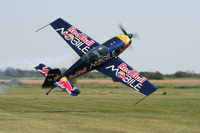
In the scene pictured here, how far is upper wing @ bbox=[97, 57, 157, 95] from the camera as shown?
81.9 ft

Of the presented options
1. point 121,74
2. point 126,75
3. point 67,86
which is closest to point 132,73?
point 126,75

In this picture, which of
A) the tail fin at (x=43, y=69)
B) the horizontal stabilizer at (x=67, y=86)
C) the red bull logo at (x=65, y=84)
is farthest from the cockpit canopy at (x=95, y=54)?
the red bull logo at (x=65, y=84)

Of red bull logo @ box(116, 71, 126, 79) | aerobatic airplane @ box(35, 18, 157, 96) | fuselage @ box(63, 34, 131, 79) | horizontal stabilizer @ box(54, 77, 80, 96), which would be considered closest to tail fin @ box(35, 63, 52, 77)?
aerobatic airplane @ box(35, 18, 157, 96)

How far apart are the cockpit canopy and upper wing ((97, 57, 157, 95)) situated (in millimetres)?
837

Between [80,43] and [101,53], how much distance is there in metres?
2.91

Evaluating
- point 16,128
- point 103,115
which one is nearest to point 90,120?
point 103,115

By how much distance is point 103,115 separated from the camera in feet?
77.3

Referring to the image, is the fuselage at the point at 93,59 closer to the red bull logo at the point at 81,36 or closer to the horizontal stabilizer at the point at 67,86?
the horizontal stabilizer at the point at 67,86

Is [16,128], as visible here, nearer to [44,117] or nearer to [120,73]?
[44,117]

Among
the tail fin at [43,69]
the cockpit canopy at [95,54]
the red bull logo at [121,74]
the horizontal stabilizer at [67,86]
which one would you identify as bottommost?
the horizontal stabilizer at [67,86]

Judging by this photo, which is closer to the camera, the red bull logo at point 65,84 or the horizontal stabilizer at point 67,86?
the horizontal stabilizer at point 67,86

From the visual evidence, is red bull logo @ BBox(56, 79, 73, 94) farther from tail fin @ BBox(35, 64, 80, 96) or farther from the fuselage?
the fuselage

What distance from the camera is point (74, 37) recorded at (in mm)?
31328

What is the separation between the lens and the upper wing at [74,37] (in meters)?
30.2
